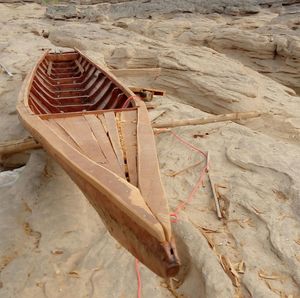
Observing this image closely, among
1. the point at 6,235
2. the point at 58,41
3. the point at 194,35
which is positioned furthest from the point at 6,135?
the point at 194,35

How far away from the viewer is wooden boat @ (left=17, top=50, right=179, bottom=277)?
1.98m

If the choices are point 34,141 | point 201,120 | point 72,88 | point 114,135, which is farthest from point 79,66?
point 114,135

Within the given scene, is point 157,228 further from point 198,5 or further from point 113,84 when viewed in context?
point 198,5

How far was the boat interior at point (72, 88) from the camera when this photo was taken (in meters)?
4.96

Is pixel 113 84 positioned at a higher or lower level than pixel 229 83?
higher

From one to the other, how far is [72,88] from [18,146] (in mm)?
1889

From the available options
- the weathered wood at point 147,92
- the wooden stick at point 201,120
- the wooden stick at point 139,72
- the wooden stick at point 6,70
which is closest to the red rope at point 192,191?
the wooden stick at point 201,120

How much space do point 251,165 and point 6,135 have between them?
12.5 feet

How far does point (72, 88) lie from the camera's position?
6.29 metres

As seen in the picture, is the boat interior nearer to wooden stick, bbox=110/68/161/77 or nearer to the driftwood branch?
the driftwood branch

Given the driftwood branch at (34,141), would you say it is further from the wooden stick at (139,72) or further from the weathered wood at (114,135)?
the wooden stick at (139,72)

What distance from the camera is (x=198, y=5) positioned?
557 inches

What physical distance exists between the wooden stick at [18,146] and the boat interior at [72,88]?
447 mm

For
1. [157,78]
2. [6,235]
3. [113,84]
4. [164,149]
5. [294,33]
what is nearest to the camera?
[6,235]
